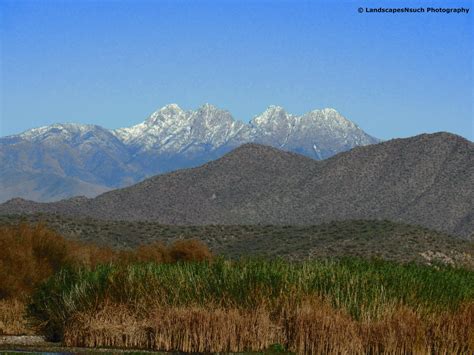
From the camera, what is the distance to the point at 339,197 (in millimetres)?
178875

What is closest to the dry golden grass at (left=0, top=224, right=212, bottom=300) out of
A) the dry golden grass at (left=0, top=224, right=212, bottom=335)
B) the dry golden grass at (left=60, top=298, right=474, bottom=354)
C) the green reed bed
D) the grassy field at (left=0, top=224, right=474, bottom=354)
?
the dry golden grass at (left=0, top=224, right=212, bottom=335)

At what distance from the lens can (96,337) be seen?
33.6 m

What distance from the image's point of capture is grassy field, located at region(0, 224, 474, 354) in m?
31.6

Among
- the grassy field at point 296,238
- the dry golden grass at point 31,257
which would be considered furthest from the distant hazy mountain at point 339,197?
the dry golden grass at point 31,257

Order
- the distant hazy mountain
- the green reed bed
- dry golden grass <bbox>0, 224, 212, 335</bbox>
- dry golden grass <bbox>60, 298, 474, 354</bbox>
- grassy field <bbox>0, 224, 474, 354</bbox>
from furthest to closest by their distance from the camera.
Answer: the distant hazy mountain
dry golden grass <bbox>0, 224, 212, 335</bbox>
the green reed bed
grassy field <bbox>0, 224, 474, 354</bbox>
dry golden grass <bbox>60, 298, 474, 354</bbox>

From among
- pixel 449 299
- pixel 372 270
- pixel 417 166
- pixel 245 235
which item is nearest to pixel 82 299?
pixel 372 270

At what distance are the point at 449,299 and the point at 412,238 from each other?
65877mm

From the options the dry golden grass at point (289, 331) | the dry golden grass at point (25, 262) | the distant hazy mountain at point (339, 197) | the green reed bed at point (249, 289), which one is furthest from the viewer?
the distant hazy mountain at point (339, 197)

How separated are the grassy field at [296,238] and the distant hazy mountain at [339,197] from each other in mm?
47292

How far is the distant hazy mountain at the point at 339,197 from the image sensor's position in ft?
550

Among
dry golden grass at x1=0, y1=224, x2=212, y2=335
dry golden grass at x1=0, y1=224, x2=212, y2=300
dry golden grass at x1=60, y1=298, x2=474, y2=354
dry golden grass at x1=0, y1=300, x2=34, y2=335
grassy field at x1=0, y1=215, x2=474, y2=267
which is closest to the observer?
dry golden grass at x1=60, y1=298, x2=474, y2=354

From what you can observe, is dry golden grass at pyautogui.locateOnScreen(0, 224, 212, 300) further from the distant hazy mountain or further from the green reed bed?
the distant hazy mountain

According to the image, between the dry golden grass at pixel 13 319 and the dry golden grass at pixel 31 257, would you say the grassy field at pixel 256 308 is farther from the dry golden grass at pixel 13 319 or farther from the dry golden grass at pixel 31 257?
the dry golden grass at pixel 31 257

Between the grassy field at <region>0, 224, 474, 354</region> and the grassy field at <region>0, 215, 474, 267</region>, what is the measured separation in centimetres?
5232
